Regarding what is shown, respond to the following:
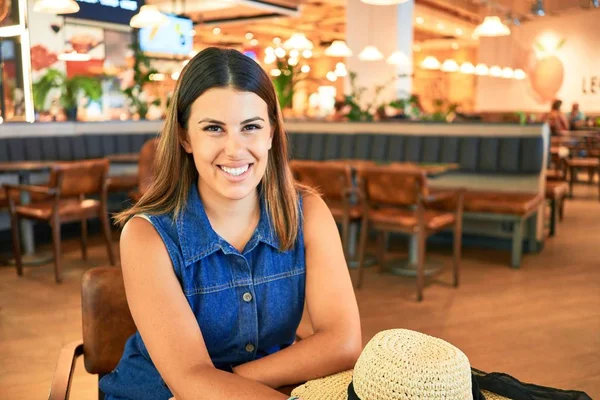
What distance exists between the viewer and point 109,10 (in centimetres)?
611

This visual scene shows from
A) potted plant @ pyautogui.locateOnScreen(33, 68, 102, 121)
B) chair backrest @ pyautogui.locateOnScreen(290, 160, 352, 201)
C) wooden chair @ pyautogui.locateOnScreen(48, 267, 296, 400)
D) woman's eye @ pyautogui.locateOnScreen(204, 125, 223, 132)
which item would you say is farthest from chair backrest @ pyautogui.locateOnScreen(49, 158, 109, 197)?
woman's eye @ pyautogui.locateOnScreen(204, 125, 223, 132)

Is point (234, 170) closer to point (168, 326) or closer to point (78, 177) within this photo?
point (168, 326)

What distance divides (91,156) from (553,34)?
11508 millimetres

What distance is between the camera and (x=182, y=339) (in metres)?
1.07

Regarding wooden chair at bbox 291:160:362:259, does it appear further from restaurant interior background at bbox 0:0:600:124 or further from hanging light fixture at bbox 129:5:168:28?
hanging light fixture at bbox 129:5:168:28

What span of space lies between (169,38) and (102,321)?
8.98m

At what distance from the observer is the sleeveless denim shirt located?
1176 mm

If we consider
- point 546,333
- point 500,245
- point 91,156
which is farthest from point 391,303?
point 91,156

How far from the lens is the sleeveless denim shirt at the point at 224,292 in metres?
1.18

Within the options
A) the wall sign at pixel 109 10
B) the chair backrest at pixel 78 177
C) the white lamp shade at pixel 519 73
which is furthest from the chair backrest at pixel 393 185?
the white lamp shade at pixel 519 73

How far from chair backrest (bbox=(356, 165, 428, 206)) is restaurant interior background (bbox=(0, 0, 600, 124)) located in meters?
1.26

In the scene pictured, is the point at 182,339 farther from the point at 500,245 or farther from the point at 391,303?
the point at 500,245

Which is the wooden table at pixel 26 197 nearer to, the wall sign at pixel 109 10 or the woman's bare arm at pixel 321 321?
the wall sign at pixel 109 10

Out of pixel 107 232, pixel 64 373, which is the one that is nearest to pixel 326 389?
pixel 64 373
